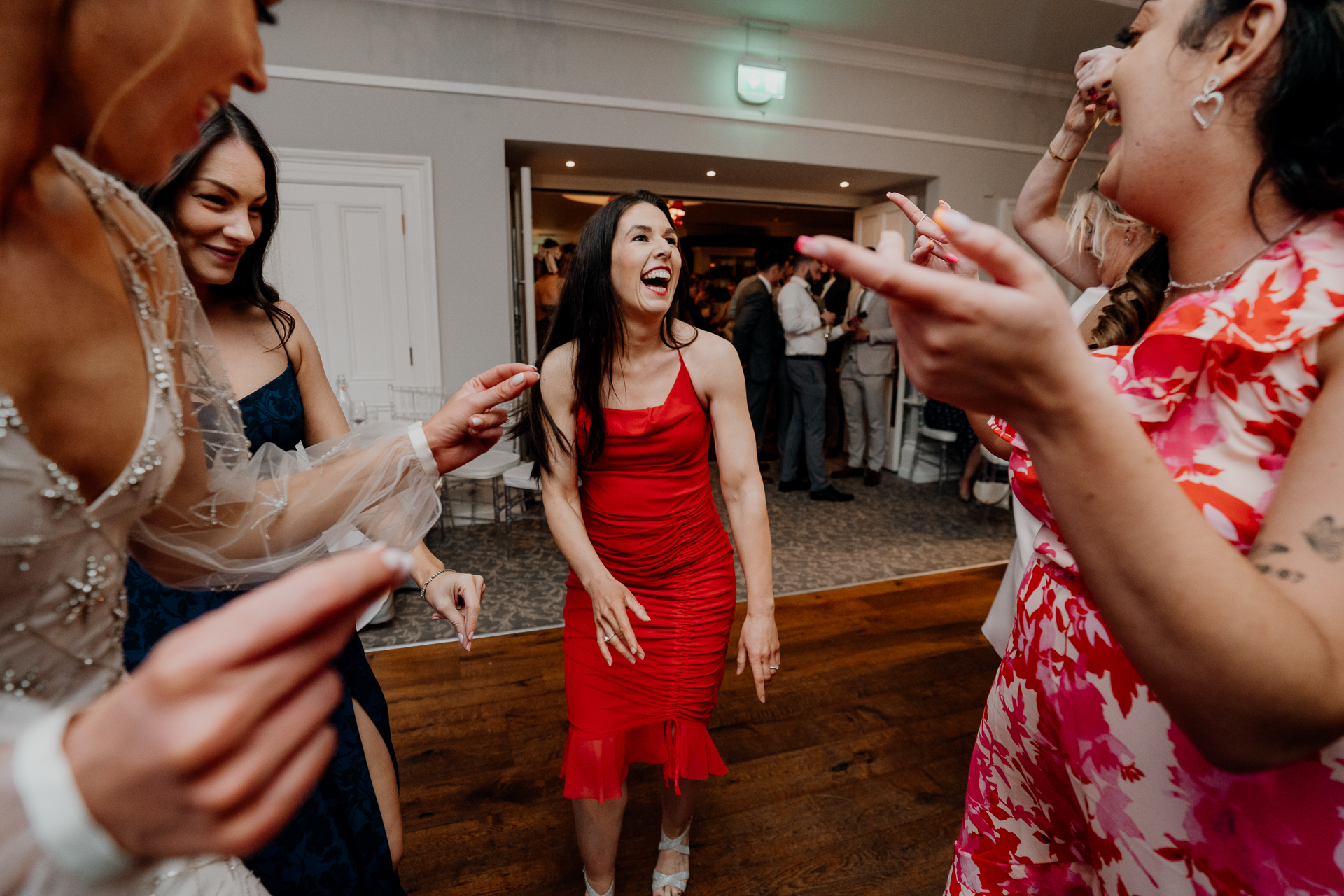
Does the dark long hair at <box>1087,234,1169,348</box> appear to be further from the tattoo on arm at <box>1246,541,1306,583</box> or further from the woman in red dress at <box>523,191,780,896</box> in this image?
the woman in red dress at <box>523,191,780,896</box>

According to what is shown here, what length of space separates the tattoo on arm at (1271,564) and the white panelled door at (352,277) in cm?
455

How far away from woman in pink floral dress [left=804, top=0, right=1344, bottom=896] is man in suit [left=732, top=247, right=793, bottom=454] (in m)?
4.89

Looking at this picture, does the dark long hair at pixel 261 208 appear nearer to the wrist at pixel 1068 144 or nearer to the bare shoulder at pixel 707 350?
the bare shoulder at pixel 707 350

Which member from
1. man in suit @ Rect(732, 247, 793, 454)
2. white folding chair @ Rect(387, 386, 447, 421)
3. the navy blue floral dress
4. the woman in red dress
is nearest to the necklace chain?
the woman in red dress

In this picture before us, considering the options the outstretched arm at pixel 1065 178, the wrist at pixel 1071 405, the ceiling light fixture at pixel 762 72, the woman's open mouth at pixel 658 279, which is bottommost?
the wrist at pixel 1071 405

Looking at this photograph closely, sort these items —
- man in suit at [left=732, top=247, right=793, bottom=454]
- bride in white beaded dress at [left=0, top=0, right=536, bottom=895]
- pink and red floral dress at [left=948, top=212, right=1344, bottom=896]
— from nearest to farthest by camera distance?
1. bride in white beaded dress at [left=0, top=0, right=536, bottom=895]
2. pink and red floral dress at [left=948, top=212, right=1344, bottom=896]
3. man in suit at [left=732, top=247, right=793, bottom=454]

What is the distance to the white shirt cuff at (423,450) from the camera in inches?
44.8

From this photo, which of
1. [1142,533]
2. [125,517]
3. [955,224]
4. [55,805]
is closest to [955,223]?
[955,224]

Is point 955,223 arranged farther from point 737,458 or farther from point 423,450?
point 737,458

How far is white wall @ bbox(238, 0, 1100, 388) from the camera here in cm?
399

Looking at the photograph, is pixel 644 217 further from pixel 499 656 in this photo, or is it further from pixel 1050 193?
pixel 499 656

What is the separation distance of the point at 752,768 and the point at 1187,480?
189 centimetres

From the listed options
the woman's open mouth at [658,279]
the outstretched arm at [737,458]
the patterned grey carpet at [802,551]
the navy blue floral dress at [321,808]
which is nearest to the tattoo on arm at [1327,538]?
the outstretched arm at [737,458]

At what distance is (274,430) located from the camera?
135 cm
